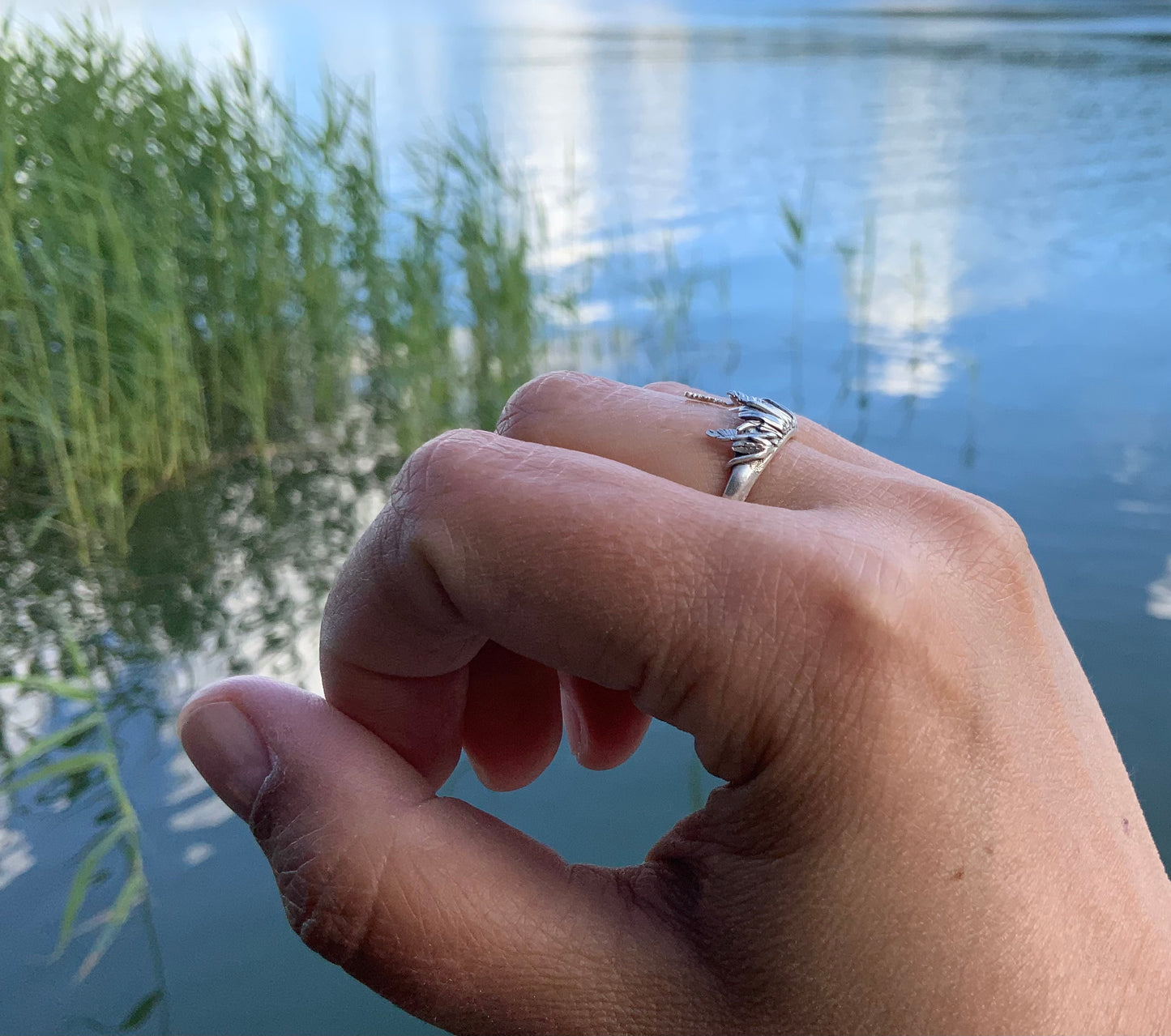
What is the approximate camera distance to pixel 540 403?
103 cm

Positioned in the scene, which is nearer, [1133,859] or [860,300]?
[1133,859]

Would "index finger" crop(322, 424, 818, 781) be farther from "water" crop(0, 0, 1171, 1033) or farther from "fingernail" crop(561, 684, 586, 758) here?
"water" crop(0, 0, 1171, 1033)

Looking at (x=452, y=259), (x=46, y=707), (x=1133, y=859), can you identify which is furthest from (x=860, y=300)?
(x=1133, y=859)

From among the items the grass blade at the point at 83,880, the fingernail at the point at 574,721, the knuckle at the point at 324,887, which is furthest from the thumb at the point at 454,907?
the grass blade at the point at 83,880

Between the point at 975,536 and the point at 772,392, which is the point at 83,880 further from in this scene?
Result: the point at 772,392

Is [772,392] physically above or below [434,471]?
below

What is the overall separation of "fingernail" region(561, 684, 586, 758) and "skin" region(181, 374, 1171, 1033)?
0.27 meters

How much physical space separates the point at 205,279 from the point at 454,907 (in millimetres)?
3487

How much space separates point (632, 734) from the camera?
1.15 m

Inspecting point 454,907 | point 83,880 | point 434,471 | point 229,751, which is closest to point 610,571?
point 434,471

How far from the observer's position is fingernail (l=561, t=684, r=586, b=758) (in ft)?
3.70

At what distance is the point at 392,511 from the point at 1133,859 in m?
0.69

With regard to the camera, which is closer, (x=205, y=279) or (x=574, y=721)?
(x=574, y=721)

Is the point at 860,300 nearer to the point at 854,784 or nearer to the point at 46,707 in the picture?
the point at 46,707
